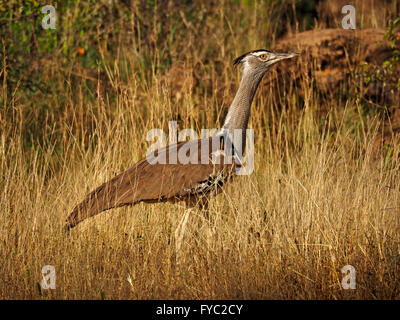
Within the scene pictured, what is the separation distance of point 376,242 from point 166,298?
4.21ft

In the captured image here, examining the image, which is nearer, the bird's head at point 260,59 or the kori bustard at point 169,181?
the kori bustard at point 169,181

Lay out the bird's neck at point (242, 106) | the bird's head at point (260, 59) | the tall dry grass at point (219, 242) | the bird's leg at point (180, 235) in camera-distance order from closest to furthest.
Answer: the tall dry grass at point (219, 242)
the bird's leg at point (180, 235)
the bird's neck at point (242, 106)
the bird's head at point (260, 59)

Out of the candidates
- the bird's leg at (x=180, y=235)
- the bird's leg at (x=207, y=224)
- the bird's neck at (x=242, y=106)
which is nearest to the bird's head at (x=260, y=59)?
the bird's neck at (x=242, y=106)

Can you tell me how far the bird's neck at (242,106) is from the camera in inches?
175

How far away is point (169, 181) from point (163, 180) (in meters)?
0.04

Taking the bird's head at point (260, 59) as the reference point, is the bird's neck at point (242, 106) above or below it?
below

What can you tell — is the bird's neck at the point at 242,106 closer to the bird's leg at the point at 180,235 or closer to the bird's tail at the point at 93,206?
the bird's leg at the point at 180,235

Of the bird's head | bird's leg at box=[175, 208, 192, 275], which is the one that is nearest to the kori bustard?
bird's leg at box=[175, 208, 192, 275]

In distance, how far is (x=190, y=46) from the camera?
23.1 feet

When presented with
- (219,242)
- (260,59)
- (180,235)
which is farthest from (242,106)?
(219,242)

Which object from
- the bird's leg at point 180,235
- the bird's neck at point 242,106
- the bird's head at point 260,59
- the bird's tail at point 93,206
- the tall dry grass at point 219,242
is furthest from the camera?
the bird's head at point 260,59

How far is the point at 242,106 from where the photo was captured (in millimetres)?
4488

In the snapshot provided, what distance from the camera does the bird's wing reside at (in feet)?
13.1

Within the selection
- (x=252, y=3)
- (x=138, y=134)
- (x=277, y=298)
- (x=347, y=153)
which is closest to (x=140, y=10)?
(x=252, y=3)
